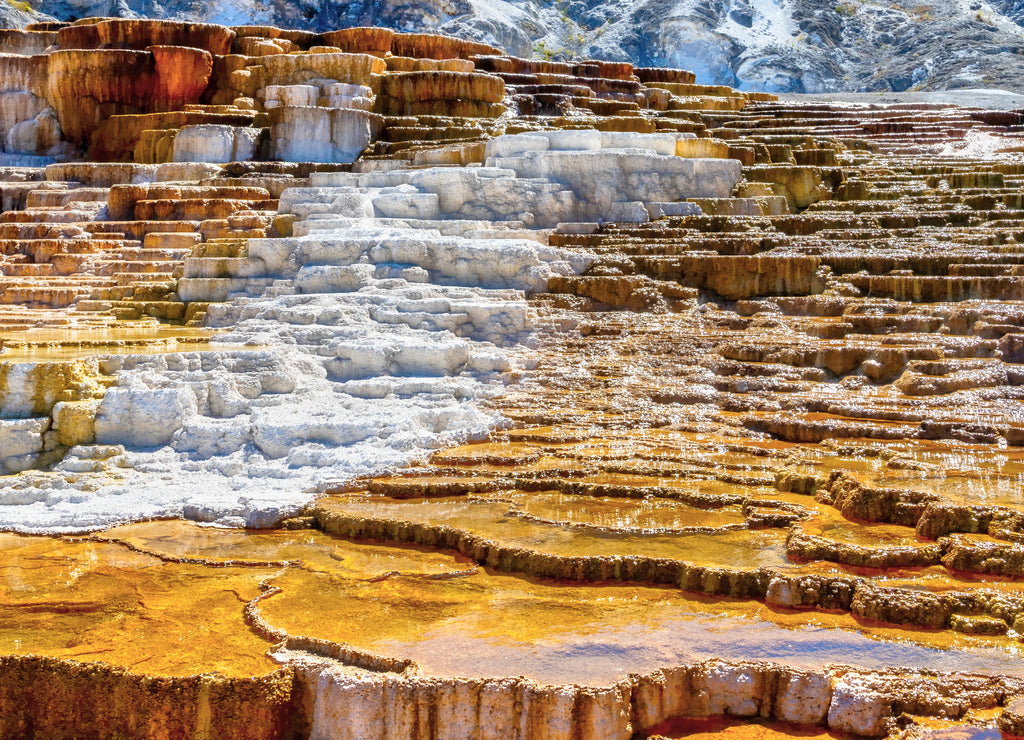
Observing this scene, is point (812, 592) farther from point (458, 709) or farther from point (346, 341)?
point (346, 341)

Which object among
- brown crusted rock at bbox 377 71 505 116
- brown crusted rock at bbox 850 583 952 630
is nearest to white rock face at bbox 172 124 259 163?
brown crusted rock at bbox 377 71 505 116

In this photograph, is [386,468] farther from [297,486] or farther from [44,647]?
[44,647]

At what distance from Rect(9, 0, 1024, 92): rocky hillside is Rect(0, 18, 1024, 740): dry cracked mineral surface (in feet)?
43.1

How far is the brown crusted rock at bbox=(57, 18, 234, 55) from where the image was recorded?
1611cm

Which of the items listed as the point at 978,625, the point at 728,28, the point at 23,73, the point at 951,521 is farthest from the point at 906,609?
the point at 728,28

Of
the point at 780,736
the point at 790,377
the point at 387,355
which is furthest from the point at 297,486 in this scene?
the point at 790,377

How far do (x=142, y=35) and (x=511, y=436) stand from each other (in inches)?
522

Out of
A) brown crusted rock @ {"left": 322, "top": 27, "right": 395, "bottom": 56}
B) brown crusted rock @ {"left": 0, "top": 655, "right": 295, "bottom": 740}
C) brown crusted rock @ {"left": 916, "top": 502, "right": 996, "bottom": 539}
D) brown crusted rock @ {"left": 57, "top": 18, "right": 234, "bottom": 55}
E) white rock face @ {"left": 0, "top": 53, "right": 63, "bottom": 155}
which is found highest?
brown crusted rock @ {"left": 322, "top": 27, "right": 395, "bottom": 56}

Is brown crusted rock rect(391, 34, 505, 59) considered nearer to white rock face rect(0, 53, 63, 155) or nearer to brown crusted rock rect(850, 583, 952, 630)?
white rock face rect(0, 53, 63, 155)

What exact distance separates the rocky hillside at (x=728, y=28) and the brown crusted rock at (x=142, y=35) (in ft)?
27.1

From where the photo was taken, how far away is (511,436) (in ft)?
19.4

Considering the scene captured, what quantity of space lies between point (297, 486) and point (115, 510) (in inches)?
34.7

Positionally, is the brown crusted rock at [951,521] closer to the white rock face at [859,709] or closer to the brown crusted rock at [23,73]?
the white rock face at [859,709]

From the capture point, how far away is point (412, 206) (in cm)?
915
